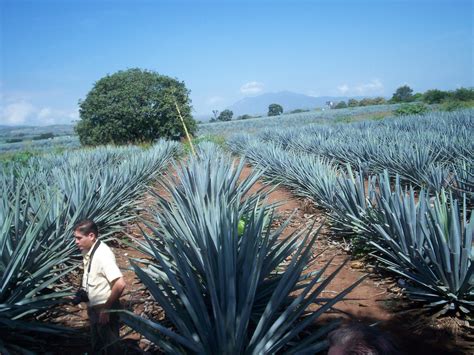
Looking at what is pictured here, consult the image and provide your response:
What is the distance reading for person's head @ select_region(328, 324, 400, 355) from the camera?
1.16 metres

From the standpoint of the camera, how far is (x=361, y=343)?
1.19 metres

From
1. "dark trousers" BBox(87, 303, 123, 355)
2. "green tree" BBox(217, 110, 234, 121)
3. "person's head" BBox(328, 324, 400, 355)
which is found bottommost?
"dark trousers" BBox(87, 303, 123, 355)

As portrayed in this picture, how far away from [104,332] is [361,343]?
78.2 inches

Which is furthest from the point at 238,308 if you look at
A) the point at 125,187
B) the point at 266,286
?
the point at 125,187

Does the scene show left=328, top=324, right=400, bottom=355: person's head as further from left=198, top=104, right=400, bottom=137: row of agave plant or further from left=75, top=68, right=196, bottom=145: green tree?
left=198, top=104, right=400, bottom=137: row of agave plant

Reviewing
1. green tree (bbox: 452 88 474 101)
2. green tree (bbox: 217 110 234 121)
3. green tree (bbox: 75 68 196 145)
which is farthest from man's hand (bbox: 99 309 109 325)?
green tree (bbox: 217 110 234 121)

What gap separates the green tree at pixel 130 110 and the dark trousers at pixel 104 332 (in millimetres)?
16960

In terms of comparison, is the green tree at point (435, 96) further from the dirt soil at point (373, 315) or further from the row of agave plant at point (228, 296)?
the row of agave plant at point (228, 296)

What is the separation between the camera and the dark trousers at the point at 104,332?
257cm

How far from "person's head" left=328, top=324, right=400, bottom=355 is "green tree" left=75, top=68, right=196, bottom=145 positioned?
1839cm

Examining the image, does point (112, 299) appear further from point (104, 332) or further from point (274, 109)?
point (274, 109)

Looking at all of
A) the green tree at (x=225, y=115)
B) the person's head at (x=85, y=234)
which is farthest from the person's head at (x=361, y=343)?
the green tree at (x=225, y=115)

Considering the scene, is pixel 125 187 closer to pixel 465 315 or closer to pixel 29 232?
pixel 29 232

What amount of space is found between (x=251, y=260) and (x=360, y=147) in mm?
7524
